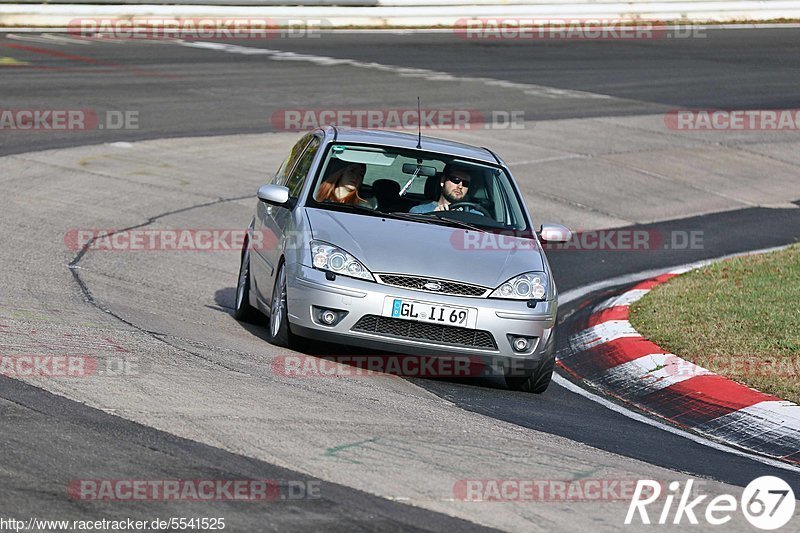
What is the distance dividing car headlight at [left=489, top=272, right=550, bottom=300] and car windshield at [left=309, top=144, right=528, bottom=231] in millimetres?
794

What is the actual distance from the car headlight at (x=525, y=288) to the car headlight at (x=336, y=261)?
850 mm

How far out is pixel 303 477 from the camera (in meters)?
5.79

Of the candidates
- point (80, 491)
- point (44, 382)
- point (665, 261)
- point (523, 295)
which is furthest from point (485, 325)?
point (665, 261)

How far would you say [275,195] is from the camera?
9.37 m

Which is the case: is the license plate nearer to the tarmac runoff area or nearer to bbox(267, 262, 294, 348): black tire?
the tarmac runoff area

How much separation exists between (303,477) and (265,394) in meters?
1.51

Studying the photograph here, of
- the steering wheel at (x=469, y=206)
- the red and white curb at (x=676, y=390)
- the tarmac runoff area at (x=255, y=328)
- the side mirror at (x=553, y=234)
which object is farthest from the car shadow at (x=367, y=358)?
the steering wheel at (x=469, y=206)

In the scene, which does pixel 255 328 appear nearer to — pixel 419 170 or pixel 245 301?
pixel 245 301

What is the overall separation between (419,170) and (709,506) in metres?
4.53

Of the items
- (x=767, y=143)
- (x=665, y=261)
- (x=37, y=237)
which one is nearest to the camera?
(x=37, y=237)

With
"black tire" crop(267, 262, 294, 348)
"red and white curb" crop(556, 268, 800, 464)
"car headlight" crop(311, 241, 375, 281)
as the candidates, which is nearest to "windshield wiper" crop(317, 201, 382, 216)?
"black tire" crop(267, 262, 294, 348)

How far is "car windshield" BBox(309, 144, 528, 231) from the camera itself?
955 centimetres

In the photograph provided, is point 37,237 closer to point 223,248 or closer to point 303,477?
point 223,248

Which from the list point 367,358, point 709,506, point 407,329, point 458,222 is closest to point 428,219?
point 458,222
